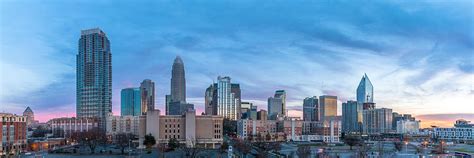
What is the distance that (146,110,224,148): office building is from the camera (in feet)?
154

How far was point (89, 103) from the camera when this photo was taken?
4035 inches

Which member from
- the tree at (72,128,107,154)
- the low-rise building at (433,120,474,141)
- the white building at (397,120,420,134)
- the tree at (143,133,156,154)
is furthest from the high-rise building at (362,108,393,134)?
the tree at (143,133,156,154)

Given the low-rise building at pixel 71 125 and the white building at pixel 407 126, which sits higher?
the low-rise building at pixel 71 125

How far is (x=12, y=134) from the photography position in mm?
41656

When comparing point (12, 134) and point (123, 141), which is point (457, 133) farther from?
point (12, 134)

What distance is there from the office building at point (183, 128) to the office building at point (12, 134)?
10.6 m

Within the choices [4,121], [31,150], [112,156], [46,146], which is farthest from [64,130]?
[112,156]

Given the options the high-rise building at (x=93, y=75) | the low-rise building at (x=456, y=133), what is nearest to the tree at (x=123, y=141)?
the high-rise building at (x=93, y=75)

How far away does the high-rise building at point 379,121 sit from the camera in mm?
143750

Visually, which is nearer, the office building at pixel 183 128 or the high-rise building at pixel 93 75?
the office building at pixel 183 128

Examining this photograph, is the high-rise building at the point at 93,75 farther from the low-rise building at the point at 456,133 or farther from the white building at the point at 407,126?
the white building at the point at 407,126

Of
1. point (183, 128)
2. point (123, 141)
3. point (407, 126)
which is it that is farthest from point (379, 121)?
point (123, 141)

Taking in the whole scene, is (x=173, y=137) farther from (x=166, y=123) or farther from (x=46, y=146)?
(x=46, y=146)

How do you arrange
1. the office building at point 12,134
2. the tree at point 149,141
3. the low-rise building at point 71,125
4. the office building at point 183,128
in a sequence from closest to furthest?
the office building at point 12,134 → the tree at point 149,141 → the office building at point 183,128 → the low-rise building at point 71,125
